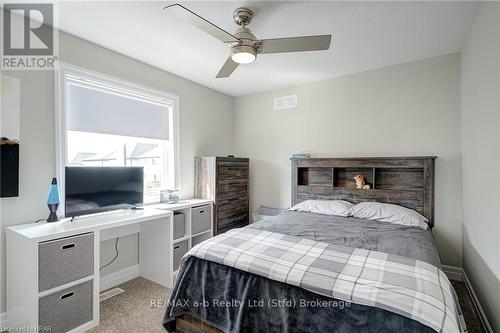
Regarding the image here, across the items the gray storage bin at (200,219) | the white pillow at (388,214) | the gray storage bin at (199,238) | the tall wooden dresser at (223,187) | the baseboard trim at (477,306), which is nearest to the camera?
the baseboard trim at (477,306)

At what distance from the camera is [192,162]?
382cm

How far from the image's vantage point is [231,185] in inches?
154

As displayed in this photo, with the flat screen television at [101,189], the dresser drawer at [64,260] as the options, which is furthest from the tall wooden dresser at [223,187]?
the dresser drawer at [64,260]

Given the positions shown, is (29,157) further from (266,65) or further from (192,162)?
(266,65)

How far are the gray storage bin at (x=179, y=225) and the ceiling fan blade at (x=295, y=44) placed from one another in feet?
7.10

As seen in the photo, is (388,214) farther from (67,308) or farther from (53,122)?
(53,122)

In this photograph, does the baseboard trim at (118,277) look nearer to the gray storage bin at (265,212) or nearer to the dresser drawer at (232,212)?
the dresser drawer at (232,212)

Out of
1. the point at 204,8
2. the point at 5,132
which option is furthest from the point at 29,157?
the point at 204,8

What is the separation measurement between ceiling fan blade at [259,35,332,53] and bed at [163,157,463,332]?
1.57 metres

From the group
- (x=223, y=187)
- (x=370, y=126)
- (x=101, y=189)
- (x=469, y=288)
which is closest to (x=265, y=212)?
(x=223, y=187)

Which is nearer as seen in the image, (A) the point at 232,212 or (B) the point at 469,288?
(B) the point at 469,288

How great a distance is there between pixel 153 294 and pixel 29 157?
1.80 meters

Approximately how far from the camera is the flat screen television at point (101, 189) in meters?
2.27

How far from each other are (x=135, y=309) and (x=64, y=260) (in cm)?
84
